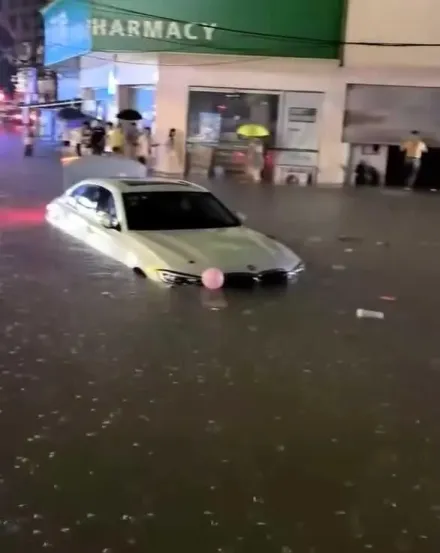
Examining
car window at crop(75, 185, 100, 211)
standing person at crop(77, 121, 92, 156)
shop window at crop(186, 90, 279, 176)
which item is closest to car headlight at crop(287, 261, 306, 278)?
car window at crop(75, 185, 100, 211)

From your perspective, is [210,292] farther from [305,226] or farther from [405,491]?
[305,226]

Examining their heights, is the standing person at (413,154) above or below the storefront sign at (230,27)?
below

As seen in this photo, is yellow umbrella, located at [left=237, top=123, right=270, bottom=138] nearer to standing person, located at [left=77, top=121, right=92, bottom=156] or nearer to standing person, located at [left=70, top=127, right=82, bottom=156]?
standing person, located at [left=77, top=121, right=92, bottom=156]

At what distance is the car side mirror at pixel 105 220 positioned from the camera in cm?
1189

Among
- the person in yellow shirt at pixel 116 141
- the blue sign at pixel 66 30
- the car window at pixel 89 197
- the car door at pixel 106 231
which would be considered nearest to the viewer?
the car door at pixel 106 231

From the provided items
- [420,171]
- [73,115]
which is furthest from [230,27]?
[73,115]

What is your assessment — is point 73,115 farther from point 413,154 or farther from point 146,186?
point 146,186

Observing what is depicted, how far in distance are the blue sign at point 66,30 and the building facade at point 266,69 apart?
21cm

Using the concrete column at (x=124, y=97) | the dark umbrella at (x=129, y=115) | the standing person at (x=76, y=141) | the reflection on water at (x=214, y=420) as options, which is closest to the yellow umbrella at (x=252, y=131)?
the dark umbrella at (x=129, y=115)

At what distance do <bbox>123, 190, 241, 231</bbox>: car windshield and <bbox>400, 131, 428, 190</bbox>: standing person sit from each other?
580 inches

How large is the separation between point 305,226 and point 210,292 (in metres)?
6.81

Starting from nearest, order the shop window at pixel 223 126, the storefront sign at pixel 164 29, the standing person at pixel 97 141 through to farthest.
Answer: the storefront sign at pixel 164 29 → the shop window at pixel 223 126 → the standing person at pixel 97 141

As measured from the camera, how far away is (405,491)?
5234 mm

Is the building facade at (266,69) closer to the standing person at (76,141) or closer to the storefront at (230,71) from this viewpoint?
the storefront at (230,71)
